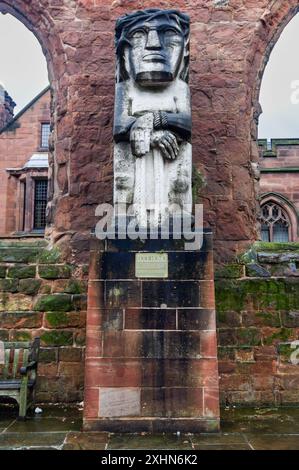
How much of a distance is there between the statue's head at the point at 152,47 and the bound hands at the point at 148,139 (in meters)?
0.50

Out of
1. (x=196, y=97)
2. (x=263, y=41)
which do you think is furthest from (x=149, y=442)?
(x=263, y=41)

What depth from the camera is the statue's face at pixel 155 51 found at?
516 cm

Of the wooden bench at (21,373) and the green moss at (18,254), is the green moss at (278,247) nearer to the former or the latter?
the green moss at (18,254)

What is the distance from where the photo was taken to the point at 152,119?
5.12 m

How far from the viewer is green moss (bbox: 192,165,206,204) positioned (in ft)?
22.5

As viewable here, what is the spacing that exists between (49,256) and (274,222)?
12434mm

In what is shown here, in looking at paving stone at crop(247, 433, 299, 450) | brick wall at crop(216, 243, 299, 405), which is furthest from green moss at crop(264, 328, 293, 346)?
paving stone at crop(247, 433, 299, 450)

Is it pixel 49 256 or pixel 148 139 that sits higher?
pixel 148 139

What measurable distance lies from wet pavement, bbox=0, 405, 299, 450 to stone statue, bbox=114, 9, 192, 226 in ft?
6.91

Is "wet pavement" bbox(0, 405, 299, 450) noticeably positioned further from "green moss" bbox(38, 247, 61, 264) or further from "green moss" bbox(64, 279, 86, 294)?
"green moss" bbox(38, 247, 61, 264)

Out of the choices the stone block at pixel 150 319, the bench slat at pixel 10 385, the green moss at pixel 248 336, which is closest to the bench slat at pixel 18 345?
the bench slat at pixel 10 385

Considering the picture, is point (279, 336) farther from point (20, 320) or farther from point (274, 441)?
point (20, 320)
